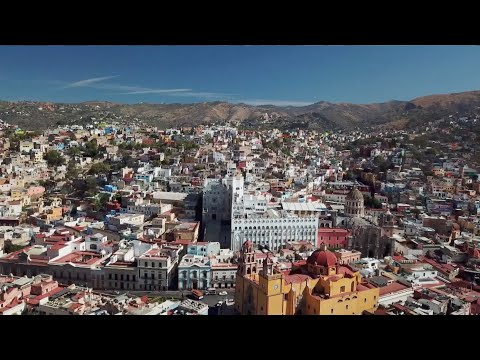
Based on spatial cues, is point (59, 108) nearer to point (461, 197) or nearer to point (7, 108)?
point (7, 108)

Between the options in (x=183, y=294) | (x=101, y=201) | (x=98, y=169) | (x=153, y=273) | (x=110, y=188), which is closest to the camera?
(x=183, y=294)

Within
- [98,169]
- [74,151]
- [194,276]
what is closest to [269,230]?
[194,276]

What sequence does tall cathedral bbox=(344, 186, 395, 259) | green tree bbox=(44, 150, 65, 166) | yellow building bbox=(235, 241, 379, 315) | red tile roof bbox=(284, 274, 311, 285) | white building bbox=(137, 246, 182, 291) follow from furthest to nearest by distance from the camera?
1. green tree bbox=(44, 150, 65, 166)
2. tall cathedral bbox=(344, 186, 395, 259)
3. white building bbox=(137, 246, 182, 291)
4. red tile roof bbox=(284, 274, 311, 285)
5. yellow building bbox=(235, 241, 379, 315)

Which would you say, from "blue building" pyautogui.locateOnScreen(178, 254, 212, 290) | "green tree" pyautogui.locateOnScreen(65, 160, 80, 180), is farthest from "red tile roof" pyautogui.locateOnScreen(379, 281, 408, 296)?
"green tree" pyautogui.locateOnScreen(65, 160, 80, 180)

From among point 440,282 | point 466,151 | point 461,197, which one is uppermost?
point 466,151

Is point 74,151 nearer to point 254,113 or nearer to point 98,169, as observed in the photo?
point 98,169

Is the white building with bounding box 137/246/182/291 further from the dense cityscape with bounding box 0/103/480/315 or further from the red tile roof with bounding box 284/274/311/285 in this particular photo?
the red tile roof with bounding box 284/274/311/285
